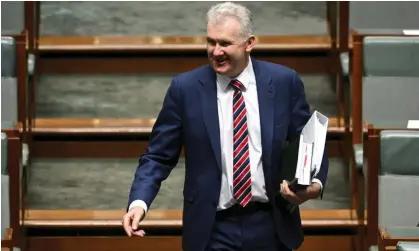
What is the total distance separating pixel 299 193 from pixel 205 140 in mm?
75

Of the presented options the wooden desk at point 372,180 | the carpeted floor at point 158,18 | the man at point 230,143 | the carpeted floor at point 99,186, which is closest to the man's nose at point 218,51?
the man at point 230,143

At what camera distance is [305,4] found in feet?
4.08

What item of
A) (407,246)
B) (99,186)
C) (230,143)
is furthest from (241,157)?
(99,186)

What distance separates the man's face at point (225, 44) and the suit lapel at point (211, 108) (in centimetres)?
2

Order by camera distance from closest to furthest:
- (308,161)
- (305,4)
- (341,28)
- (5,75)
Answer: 1. (308,161)
2. (5,75)
3. (341,28)
4. (305,4)

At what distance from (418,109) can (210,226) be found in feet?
1.49

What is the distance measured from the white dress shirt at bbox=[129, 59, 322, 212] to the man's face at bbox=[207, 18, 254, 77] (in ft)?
0.08

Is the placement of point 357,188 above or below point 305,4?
below

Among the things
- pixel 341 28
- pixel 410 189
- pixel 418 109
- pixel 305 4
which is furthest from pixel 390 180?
pixel 305 4

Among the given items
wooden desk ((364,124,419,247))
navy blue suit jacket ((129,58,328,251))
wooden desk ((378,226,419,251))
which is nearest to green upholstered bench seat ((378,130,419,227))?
wooden desk ((364,124,419,247))

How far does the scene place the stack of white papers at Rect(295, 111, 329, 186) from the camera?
628 mm

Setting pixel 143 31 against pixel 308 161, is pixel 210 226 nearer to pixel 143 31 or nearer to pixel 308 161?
pixel 308 161

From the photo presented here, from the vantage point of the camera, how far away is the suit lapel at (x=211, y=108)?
666 millimetres

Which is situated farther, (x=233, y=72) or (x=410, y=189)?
(x=410, y=189)
